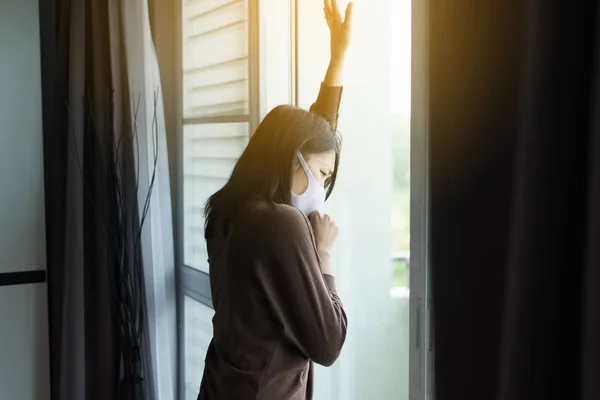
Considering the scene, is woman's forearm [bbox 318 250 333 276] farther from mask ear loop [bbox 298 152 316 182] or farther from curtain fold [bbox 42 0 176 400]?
curtain fold [bbox 42 0 176 400]

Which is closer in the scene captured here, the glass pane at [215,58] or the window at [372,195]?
the window at [372,195]

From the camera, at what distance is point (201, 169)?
8.11 feet

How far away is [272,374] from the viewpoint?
1.40 meters

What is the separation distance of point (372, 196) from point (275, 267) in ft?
1.97

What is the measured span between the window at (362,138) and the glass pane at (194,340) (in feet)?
0.17

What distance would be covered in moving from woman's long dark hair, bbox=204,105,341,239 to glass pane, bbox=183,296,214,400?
3.46ft

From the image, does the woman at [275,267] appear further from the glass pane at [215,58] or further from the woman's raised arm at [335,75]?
the glass pane at [215,58]

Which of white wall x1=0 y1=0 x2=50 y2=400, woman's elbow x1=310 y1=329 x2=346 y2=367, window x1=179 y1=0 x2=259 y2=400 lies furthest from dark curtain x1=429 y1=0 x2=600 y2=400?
white wall x1=0 y1=0 x2=50 y2=400

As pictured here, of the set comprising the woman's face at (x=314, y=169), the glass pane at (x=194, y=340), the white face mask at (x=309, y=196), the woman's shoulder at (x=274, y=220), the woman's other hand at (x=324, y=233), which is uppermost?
the woman's face at (x=314, y=169)

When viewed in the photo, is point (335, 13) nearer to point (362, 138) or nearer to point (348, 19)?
point (348, 19)

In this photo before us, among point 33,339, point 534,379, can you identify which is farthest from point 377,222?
point 33,339

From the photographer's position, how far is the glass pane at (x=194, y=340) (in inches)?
97.8

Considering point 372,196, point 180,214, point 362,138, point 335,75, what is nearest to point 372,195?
point 372,196

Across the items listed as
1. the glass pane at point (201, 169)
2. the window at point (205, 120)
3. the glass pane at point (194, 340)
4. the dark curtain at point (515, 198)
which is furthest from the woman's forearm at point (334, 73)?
the glass pane at point (194, 340)
